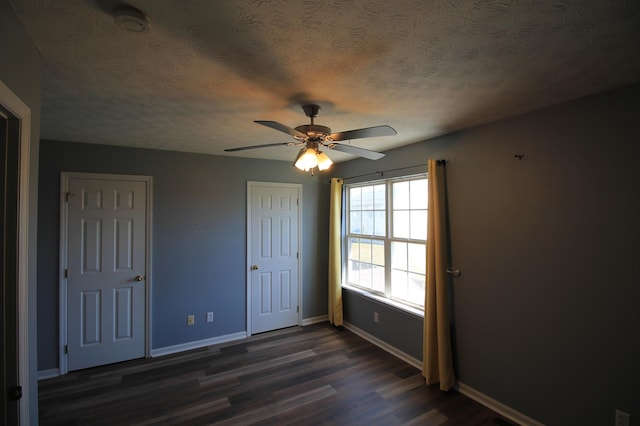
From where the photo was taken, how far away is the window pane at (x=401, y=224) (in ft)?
11.3

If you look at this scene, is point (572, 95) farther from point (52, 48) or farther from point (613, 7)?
point (52, 48)

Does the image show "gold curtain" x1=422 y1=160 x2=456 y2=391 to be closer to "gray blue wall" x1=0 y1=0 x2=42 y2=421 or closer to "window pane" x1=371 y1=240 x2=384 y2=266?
"window pane" x1=371 y1=240 x2=384 y2=266

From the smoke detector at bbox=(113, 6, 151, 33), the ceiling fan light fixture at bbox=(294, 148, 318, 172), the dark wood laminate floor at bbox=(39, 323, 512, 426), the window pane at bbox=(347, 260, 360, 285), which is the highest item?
the smoke detector at bbox=(113, 6, 151, 33)

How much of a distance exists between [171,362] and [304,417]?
5.99 ft

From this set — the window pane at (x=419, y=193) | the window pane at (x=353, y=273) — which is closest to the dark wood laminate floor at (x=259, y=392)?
the window pane at (x=353, y=273)

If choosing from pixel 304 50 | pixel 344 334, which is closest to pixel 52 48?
pixel 304 50

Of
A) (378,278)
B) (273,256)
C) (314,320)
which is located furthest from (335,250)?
(314,320)

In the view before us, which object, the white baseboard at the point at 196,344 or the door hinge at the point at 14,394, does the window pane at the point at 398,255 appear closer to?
the white baseboard at the point at 196,344

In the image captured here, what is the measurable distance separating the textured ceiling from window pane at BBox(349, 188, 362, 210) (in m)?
1.86

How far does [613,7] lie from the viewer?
3.58 feet

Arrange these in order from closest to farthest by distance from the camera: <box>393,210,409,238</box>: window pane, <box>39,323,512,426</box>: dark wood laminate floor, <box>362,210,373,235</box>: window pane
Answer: <box>39,323,512,426</box>: dark wood laminate floor, <box>393,210,409,238</box>: window pane, <box>362,210,373,235</box>: window pane

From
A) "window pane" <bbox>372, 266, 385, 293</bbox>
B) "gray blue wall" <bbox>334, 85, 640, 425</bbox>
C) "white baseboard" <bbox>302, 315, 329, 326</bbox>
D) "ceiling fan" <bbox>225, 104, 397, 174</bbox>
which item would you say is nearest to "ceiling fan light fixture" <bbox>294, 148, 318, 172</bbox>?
"ceiling fan" <bbox>225, 104, 397, 174</bbox>

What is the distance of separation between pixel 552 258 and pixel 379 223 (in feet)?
6.44

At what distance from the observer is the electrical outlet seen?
1.78 m
